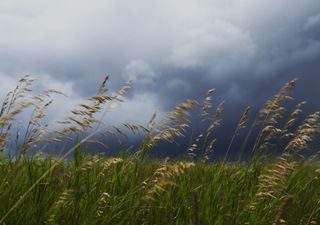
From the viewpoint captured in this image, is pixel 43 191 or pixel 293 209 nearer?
pixel 43 191

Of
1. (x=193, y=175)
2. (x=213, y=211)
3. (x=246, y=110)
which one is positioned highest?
(x=246, y=110)

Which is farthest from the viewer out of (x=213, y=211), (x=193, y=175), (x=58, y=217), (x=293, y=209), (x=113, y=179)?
(x=193, y=175)

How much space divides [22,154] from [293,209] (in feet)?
9.49

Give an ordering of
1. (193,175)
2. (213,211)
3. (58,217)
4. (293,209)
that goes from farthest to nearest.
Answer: (193,175)
(293,209)
(213,211)
(58,217)

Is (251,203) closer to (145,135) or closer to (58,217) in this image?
(145,135)

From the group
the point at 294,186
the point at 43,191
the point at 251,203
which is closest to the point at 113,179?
the point at 43,191

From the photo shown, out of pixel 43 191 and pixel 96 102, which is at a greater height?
pixel 96 102

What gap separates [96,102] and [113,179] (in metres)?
1.14

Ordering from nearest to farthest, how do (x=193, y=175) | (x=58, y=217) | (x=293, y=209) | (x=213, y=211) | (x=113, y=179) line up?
(x=58, y=217), (x=213, y=211), (x=113, y=179), (x=293, y=209), (x=193, y=175)

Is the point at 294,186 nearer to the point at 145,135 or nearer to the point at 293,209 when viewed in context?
the point at 293,209

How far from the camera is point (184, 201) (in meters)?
4.75

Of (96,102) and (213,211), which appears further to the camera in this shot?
(213,211)

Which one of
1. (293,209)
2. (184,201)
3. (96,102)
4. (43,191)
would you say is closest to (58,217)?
(43,191)

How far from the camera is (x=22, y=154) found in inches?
155
